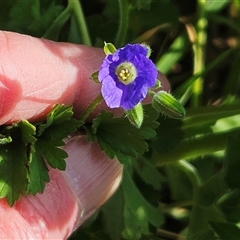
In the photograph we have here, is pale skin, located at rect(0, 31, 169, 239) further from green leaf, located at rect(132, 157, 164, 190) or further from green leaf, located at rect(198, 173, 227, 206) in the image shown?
green leaf, located at rect(198, 173, 227, 206)

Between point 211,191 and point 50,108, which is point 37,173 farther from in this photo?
point 211,191

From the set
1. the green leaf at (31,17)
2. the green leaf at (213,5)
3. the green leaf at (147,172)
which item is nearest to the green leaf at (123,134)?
the green leaf at (147,172)

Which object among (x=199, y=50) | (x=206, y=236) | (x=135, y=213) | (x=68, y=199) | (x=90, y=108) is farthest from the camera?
(x=199, y=50)

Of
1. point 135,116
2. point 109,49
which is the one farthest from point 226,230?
point 109,49

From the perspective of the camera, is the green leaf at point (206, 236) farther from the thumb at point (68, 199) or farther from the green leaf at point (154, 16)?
the green leaf at point (154, 16)

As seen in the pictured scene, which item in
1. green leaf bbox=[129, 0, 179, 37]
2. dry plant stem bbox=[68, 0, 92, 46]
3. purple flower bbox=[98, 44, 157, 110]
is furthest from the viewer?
green leaf bbox=[129, 0, 179, 37]

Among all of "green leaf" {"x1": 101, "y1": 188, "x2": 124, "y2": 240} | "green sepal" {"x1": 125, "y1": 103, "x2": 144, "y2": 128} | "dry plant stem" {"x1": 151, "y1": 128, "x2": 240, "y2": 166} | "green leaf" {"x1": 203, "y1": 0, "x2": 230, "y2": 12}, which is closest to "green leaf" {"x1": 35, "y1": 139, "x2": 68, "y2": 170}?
"green sepal" {"x1": 125, "y1": 103, "x2": 144, "y2": 128}
